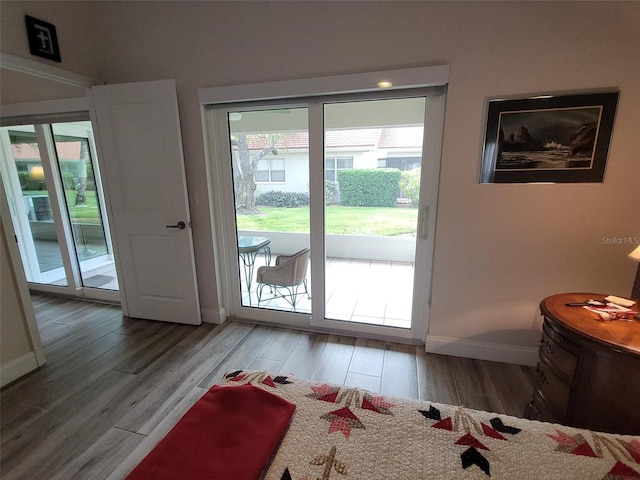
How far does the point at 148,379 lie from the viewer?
6.76ft

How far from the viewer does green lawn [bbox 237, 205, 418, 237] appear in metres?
2.49

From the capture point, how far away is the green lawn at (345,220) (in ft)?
8.18

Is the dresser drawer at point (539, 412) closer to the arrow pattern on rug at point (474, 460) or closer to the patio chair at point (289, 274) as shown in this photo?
the arrow pattern on rug at point (474, 460)

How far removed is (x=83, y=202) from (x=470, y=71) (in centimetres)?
413

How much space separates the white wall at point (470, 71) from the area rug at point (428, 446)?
129cm

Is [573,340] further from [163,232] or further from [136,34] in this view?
[136,34]

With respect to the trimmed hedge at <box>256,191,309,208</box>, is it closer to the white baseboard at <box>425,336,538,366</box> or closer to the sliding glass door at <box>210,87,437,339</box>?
the sliding glass door at <box>210,87,437,339</box>

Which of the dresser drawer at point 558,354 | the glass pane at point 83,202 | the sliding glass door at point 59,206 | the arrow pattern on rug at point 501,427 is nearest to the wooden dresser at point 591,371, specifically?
the dresser drawer at point 558,354

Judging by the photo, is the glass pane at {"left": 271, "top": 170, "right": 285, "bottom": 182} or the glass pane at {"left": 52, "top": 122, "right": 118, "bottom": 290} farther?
the glass pane at {"left": 52, "top": 122, "right": 118, "bottom": 290}

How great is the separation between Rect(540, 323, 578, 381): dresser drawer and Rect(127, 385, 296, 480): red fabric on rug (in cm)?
135

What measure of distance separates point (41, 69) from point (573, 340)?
380cm
